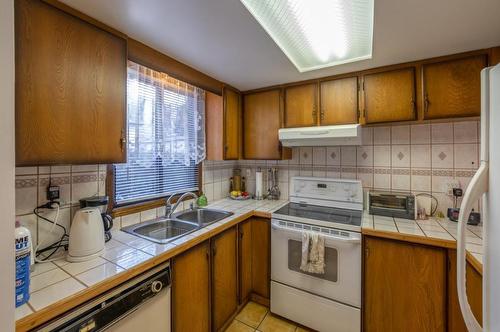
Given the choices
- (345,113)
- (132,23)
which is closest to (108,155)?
(132,23)

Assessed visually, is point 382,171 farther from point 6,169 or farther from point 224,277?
point 6,169

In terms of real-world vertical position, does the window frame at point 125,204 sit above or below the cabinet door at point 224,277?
above

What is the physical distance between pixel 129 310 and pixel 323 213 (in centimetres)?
159

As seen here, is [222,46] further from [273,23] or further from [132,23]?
[132,23]

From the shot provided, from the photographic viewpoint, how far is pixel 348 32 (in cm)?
135

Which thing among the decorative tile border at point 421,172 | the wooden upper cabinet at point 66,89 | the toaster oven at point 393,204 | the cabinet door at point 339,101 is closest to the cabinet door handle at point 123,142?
the wooden upper cabinet at point 66,89

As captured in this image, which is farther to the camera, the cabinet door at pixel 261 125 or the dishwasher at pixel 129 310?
the cabinet door at pixel 261 125

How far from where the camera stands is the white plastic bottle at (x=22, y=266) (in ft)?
2.49

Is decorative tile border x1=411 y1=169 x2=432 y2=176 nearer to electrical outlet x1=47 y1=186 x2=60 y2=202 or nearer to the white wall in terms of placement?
the white wall

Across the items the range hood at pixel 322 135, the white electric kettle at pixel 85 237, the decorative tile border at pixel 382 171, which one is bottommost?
the white electric kettle at pixel 85 237

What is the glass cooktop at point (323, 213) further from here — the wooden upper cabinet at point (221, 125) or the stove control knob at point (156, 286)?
the stove control knob at point (156, 286)

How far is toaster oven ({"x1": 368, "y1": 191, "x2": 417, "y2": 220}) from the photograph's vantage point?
5.78ft

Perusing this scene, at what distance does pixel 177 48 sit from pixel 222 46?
31cm

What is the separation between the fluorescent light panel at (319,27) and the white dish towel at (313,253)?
1364 millimetres
